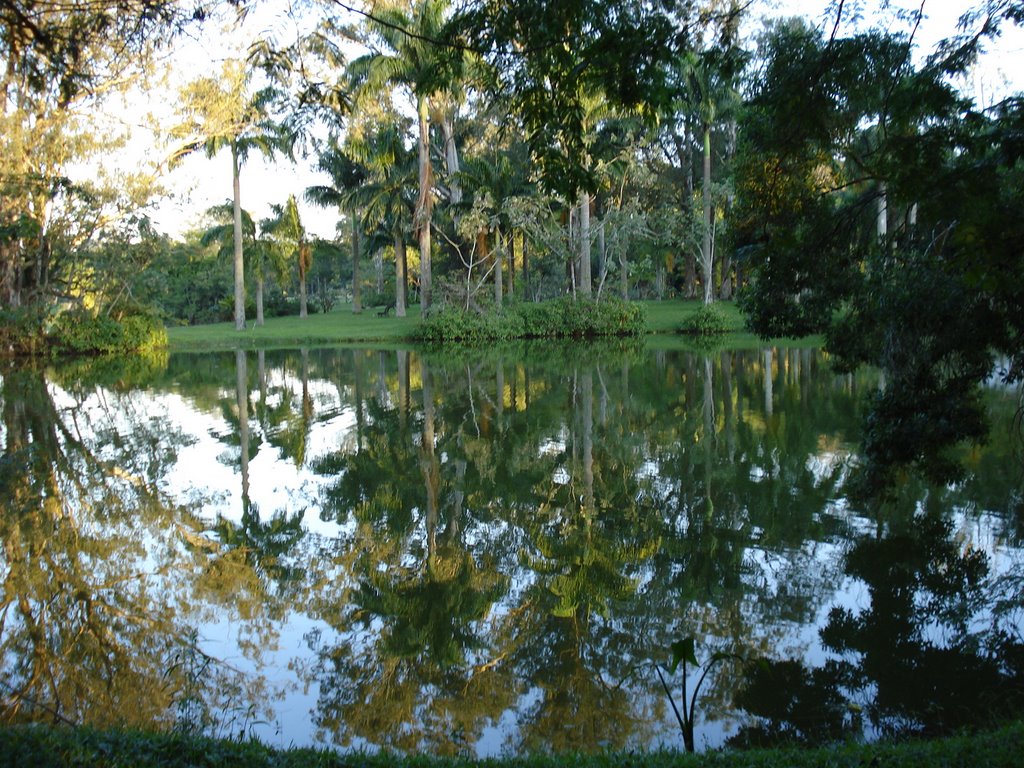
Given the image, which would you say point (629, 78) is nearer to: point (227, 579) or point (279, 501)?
point (227, 579)

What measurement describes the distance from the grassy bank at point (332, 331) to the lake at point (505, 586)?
26.8 m

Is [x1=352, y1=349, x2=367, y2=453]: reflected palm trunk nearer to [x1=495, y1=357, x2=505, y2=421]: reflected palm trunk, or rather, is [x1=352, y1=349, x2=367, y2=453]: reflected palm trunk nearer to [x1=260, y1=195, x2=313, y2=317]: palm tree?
[x1=495, y1=357, x2=505, y2=421]: reflected palm trunk

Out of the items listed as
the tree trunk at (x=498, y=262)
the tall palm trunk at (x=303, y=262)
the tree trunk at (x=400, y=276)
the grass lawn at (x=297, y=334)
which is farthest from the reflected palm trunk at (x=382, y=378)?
the tall palm trunk at (x=303, y=262)

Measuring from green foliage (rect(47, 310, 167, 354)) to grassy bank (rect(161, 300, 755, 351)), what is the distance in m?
1.71

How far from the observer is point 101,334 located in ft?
131

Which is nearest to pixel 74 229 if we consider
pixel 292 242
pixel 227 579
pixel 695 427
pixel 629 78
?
pixel 292 242

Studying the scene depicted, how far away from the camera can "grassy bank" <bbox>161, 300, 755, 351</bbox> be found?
44.3m

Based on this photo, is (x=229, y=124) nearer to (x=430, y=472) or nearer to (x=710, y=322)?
(x=710, y=322)

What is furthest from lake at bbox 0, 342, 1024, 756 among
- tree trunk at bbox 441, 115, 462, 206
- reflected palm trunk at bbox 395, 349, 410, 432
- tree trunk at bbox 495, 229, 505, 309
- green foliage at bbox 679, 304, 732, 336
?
tree trunk at bbox 441, 115, 462, 206

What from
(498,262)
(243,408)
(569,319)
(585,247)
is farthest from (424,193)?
(243,408)

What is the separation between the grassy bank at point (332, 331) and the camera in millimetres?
44281

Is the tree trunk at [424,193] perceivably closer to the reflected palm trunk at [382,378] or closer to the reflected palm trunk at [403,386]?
the reflected palm trunk at [403,386]

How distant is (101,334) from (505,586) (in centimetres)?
3614

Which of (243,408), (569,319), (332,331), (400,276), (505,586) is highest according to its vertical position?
(400,276)
